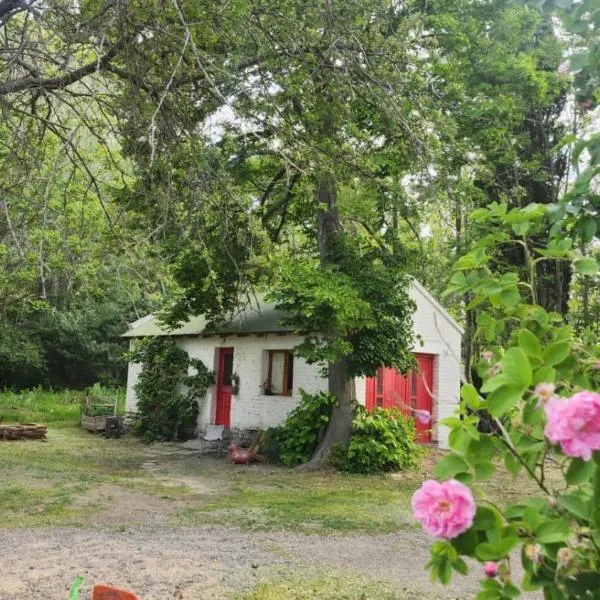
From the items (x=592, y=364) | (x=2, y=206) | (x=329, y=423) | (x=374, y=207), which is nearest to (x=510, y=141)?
(x=374, y=207)

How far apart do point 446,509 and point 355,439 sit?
10.3m

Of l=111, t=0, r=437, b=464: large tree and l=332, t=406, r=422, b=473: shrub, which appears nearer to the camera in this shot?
l=111, t=0, r=437, b=464: large tree

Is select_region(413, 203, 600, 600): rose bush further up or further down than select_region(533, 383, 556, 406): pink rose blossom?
further down

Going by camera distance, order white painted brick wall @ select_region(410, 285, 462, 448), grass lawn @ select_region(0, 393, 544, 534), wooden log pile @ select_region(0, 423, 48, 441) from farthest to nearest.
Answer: wooden log pile @ select_region(0, 423, 48, 441), white painted brick wall @ select_region(410, 285, 462, 448), grass lawn @ select_region(0, 393, 544, 534)

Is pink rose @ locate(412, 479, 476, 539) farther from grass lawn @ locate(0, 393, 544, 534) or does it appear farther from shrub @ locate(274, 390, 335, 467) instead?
shrub @ locate(274, 390, 335, 467)

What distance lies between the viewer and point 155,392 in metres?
15.9

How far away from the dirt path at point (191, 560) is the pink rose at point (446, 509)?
145 inches

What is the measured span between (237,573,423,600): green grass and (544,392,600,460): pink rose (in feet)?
12.7

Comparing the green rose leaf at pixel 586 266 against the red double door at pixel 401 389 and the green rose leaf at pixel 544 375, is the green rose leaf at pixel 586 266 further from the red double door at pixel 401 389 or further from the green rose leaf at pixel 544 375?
the red double door at pixel 401 389

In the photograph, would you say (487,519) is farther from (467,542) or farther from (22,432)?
(22,432)

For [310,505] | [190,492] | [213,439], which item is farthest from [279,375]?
[310,505]

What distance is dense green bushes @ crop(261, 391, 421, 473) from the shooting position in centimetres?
1109

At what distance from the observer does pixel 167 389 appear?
15945mm

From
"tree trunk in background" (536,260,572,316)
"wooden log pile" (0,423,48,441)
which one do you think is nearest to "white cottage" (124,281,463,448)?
"tree trunk in background" (536,260,572,316)
